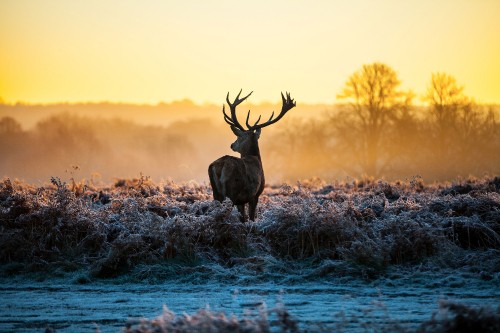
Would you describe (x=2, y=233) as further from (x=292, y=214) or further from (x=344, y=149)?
(x=344, y=149)

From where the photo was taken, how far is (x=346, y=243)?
10586mm

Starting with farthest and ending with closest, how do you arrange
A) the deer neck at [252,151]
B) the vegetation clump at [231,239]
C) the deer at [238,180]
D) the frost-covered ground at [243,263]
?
the deer neck at [252,151], the deer at [238,180], the vegetation clump at [231,239], the frost-covered ground at [243,263]

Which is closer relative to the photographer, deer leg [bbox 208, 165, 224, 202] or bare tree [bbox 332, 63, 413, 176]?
deer leg [bbox 208, 165, 224, 202]

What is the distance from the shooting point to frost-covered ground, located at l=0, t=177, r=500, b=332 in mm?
7664

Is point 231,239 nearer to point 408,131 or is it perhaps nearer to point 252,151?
point 252,151

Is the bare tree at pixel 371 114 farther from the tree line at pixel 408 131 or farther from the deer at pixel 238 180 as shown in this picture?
the deer at pixel 238 180

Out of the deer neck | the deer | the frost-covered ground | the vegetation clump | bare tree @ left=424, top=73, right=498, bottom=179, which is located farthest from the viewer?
bare tree @ left=424, top=73, right=498, bottom=179

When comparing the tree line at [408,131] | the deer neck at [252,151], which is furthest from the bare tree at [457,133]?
the deer neck at [252,151]

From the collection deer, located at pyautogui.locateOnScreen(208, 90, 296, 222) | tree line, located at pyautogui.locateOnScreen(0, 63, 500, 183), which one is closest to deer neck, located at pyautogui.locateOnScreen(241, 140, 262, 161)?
deer, located at pyautogui.locateOnScreen(208, 90, 296, 222)

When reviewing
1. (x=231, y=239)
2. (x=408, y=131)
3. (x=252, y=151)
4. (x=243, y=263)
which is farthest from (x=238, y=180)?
(x=408, y=131)

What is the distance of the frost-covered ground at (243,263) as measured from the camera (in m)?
7.66

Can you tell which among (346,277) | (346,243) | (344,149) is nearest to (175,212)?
(346,243)

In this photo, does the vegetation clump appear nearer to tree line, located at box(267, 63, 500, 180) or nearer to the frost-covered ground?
the frost-covered ground

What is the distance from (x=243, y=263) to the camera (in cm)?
1011
